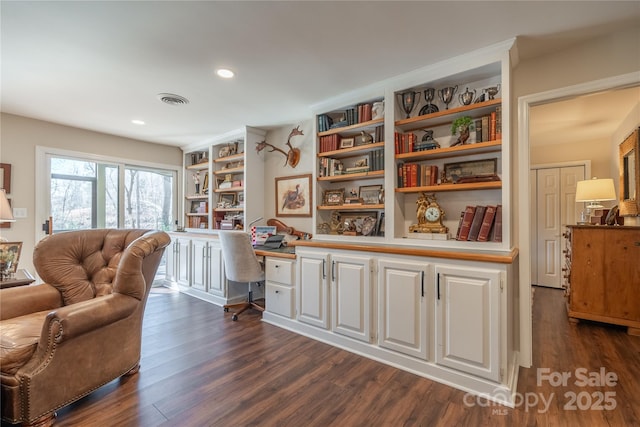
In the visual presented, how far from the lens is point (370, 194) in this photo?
9.99 feet

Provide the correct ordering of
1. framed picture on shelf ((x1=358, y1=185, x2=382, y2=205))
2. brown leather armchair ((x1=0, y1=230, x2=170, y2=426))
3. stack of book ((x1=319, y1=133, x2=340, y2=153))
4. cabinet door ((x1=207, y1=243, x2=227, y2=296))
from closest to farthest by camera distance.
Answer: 1. brown leather armchair ((x1=0, y1=230, x2=170, y2=426))
2. framed picture on shelf ((x1=358, y1=185, x2=382, y2=205))
3. stack of book ((x1=319, y1=133, x2=340, y2=153))
4. cabinet door ((x1=207, y1=243, x2=227, y2=296))

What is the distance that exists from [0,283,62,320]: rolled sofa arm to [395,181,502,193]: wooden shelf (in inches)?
106

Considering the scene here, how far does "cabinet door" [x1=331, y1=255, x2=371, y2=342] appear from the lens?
2457mm

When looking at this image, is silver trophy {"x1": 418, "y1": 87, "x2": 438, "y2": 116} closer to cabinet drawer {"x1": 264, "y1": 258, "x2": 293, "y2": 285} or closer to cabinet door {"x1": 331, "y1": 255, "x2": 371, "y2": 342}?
cabinet door {"x1": 331, "y1": 255, "x2": 371, "y2": 342}

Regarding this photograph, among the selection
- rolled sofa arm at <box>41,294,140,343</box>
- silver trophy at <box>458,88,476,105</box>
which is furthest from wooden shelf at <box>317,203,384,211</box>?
rolled sofa arm at <box>41,294,140,343</box>

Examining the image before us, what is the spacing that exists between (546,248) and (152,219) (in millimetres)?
6378

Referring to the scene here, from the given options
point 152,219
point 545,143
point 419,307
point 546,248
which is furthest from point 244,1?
point 546,248

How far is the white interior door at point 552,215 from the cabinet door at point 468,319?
12.6ft

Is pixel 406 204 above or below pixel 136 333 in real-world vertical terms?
above

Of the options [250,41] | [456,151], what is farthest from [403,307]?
[250,41]

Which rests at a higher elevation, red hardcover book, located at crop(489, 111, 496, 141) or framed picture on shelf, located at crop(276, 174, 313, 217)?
red hardcover book, located at crop(489, 111, 496, 141)

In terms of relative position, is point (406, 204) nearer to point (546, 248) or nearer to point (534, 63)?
point (534, 63)

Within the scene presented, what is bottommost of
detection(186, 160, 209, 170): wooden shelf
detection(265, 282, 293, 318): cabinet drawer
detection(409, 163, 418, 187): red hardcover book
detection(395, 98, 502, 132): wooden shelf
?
detection(265, 282, 293, 318): cabinet drawer

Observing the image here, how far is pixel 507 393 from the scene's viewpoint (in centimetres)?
185
